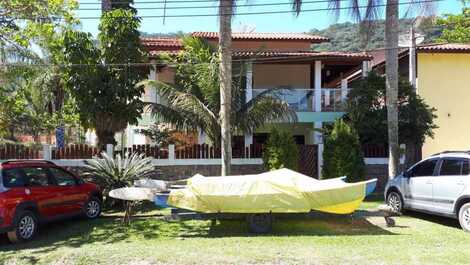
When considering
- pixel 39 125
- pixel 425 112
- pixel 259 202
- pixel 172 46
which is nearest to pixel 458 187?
pixel 259 202

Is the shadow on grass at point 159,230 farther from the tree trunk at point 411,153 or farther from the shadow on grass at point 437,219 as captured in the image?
the tree trunk at point 411,153

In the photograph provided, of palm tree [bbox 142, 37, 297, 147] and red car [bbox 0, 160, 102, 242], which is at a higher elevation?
palm tree [bbox 142, 37, 297, 147]

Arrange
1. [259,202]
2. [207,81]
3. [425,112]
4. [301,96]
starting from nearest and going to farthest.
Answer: [259,202]
[207,81]
[425,112]
[301,96]

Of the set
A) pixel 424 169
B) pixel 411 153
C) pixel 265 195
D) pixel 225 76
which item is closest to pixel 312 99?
pixel 411 153

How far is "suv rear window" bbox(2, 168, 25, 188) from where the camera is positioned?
31.6ft

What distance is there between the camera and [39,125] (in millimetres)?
25797

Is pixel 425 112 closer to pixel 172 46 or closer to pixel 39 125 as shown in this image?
pixel 172 46

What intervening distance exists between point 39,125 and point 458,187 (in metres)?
21.4

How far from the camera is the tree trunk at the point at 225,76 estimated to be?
1346 centimetres

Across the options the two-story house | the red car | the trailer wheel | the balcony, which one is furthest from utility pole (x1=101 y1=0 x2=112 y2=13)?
the trailer wheel

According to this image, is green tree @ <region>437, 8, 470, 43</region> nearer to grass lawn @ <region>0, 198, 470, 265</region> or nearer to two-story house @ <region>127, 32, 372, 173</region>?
two-story house @ <region>127, 32, 372, 173</region>

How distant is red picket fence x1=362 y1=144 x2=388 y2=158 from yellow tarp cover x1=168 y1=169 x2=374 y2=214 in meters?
A: 6.67

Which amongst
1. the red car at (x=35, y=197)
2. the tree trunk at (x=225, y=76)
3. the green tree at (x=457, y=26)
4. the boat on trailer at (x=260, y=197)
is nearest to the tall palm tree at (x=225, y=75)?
the tree trunk at (x=225, y=76)

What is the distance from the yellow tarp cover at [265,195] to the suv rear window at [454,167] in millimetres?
2034
